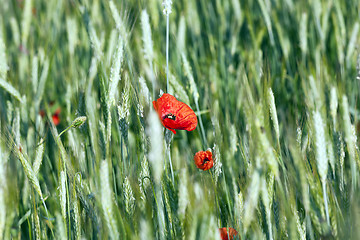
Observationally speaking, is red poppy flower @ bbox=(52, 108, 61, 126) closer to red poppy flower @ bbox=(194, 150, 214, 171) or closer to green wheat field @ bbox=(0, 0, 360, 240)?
green wheat field @ bbox=(0, 0, 360, 240)

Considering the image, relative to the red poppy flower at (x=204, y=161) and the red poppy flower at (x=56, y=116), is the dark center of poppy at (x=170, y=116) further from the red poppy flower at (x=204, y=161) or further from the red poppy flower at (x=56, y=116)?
the red poppy flower at (x=56, y=116)

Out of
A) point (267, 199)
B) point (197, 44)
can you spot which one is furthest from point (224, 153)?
point (197, 44)

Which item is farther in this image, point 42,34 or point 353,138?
point 42,34

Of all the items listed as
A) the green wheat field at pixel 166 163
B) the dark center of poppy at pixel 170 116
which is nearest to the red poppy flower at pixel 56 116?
the green wheat field at pixel 166 163

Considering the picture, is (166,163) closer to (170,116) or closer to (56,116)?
(170,116)

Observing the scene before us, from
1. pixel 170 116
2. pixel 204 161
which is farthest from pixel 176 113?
pixel 204 161

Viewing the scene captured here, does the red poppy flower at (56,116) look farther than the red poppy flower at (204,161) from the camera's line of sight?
Yes

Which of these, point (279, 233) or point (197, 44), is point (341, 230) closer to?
point (279, 233)
